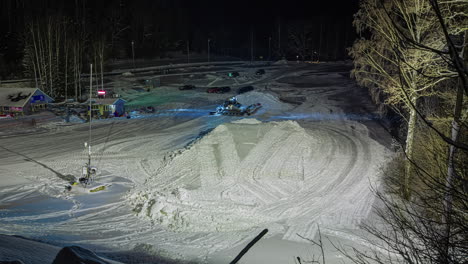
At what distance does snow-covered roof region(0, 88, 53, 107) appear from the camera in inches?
1570

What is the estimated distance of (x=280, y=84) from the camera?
193ft

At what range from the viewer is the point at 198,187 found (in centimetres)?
1872

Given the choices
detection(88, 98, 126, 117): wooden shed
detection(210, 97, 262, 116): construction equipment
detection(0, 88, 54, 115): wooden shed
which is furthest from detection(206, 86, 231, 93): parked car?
detection(0, 88, 54, 115): wooden shed

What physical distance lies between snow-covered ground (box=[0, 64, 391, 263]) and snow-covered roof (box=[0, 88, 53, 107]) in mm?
7523

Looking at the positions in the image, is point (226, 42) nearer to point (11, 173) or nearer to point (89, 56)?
point (89, 56)

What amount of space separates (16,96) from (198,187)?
31.3 meters

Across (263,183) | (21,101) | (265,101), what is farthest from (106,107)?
(263,183)

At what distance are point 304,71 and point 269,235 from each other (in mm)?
60126

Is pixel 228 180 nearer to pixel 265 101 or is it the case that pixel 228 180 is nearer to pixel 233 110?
pixel 233 110

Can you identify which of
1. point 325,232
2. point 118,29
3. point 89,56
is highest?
point 118,29

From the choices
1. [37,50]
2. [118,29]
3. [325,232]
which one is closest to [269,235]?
[325,232]

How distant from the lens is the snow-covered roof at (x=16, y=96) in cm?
3988

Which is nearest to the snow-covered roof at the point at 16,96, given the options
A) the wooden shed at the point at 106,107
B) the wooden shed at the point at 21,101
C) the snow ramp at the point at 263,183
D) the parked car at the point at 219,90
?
the wooden shed at the point at 21,101

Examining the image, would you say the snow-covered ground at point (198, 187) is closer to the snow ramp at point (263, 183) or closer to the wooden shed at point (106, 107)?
the snow ramp at point (263, 183)
